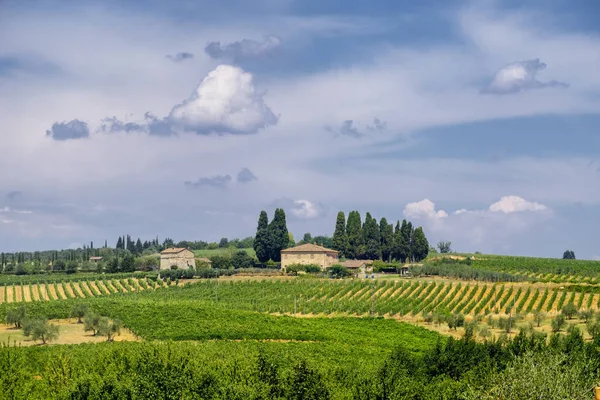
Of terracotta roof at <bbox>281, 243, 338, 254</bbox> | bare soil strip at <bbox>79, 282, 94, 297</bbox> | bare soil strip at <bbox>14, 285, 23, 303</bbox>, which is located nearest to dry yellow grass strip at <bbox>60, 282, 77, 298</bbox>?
bare soil strip at <bbox>79, 282, 94, 297</bbox>

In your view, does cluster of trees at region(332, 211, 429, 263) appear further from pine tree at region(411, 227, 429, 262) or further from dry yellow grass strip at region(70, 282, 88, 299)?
dry yellow grass strip at region(70, 282, 88, 299)

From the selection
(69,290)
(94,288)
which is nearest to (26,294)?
(69,290)

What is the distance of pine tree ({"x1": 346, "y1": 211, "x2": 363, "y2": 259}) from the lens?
519 ft

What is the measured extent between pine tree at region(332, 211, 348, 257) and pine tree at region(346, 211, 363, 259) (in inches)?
39.9

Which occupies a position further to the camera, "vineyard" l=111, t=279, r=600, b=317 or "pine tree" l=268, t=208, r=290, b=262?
"pine tree" l=268, t=208, r=290, b=262

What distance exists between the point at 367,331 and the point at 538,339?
2707cm

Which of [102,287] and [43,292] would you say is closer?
→ [43,292]

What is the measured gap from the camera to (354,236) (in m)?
159

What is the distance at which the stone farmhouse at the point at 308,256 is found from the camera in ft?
471

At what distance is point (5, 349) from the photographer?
44.7 metres

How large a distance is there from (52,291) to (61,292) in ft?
6.31

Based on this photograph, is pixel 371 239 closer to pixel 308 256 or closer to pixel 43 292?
pixel 308 256

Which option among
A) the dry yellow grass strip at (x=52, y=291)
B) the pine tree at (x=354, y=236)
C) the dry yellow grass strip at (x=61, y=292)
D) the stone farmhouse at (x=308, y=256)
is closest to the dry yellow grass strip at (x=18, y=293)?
the dry yellow grass strip at (x=52, y=291)

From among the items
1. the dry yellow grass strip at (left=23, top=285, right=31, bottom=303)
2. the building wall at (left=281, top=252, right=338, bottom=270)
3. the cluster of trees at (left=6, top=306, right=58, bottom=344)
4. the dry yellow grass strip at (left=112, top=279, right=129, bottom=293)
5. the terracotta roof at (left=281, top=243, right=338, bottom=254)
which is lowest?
the cluster of trees at (left=6, top=306, right=58, bottom=344)
